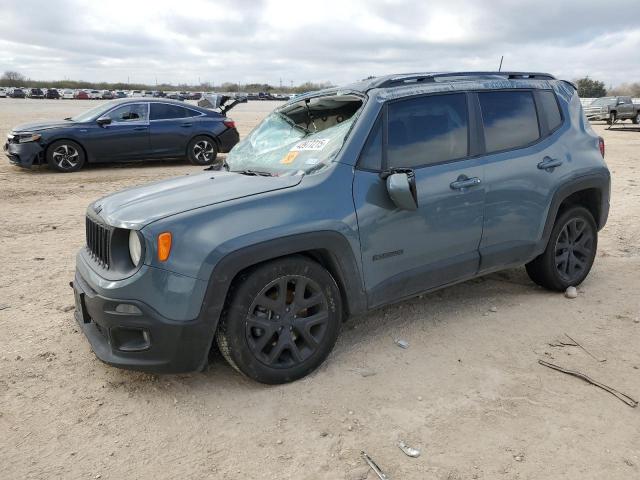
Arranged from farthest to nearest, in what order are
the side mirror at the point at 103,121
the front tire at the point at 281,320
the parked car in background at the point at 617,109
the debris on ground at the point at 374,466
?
the parked car in background at the point at 617,109
the side mirror at the point at 103,121
the front tire at the point at 281,320
the debris on ground at the point at 374,466

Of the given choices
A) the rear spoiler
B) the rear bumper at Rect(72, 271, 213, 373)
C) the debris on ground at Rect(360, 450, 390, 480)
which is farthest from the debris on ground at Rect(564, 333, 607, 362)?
the rear spoiler

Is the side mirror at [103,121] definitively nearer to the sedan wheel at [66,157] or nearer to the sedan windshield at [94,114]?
the sedan windshield at [94,114]

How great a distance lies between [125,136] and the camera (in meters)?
11.6

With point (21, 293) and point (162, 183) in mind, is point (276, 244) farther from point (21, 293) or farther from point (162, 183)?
point (21, 293)

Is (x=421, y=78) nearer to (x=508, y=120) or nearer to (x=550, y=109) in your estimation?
(x=508, y=120)

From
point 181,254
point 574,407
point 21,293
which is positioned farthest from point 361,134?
point 21,293

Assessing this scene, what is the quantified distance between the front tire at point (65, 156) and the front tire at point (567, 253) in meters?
9.32

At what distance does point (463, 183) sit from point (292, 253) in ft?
4.49

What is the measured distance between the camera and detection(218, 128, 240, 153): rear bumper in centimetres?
1266

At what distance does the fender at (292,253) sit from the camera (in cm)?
298

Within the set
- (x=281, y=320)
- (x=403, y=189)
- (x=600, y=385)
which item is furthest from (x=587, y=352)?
(x=281, y=320)

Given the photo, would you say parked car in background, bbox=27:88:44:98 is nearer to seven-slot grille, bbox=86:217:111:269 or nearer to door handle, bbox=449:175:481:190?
seven-slot grille, bbox=86:217:111:269

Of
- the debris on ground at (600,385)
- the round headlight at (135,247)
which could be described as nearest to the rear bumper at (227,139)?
the round headlight at (135,247)

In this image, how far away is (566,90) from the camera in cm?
478
